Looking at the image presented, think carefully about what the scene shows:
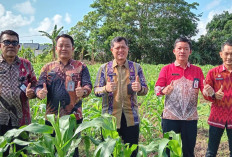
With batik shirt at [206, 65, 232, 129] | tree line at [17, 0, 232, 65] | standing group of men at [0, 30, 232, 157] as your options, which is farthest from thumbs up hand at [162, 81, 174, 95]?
tree line at [17, 0, 232, 65]

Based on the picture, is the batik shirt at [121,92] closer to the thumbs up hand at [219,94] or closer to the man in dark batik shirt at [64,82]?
the man in dark batik shirt at [64,82]

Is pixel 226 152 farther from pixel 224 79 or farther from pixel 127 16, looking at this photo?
pixel 127 16

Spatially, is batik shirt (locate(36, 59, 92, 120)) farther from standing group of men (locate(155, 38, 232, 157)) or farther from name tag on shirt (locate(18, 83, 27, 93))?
standing group of men (locate(155, 38, 232, 157))

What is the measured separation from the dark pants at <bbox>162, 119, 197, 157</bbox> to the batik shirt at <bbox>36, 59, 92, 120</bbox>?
843mm

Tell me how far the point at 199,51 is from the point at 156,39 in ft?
17.1

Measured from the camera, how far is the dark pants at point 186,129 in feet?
7.36

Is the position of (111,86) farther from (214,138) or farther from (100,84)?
(214,138)

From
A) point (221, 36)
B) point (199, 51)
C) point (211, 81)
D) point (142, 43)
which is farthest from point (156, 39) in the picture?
point (211, 81)

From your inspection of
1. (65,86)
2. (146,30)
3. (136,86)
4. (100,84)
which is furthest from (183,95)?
(146,30)

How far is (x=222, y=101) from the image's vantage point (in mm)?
2201

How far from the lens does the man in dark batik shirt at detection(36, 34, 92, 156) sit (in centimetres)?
216

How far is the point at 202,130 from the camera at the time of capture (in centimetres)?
400

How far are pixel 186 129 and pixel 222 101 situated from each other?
16.7 inches

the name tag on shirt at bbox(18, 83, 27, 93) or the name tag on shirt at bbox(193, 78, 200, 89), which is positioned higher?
the name tag on shirt at bbox(193, 78, 200, 89)
